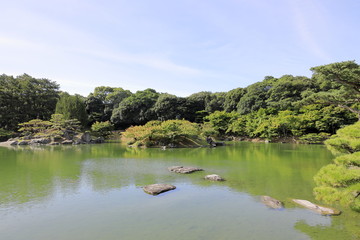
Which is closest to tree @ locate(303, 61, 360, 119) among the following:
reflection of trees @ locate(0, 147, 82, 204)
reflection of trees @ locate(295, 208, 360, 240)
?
reflection of trees @ locate(295, 208, 360, 240)

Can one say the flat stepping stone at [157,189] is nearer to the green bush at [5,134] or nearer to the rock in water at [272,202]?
the rock in water at [272,202]

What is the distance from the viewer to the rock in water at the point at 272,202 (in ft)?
18.9

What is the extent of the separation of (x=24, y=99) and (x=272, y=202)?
109 ft

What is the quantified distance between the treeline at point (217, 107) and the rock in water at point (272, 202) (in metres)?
9.51

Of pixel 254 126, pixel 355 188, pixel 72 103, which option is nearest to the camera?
pixel 355 188

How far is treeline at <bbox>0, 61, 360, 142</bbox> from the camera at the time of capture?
24502mm

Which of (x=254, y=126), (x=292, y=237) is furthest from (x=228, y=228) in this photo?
(x=254, y=126)

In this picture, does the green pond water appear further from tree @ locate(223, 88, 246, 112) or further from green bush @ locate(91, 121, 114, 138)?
tree @ locate(223, 88, 246, 112)

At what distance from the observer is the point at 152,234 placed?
14.4 feet

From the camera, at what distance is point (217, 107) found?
129 ft

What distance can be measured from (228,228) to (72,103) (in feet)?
102

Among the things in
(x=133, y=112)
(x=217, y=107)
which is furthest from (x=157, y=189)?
(x=217, y=107)

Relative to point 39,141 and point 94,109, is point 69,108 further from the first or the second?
point 94,109

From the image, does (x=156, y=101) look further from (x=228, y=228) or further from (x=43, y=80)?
(x=228, y=228)
